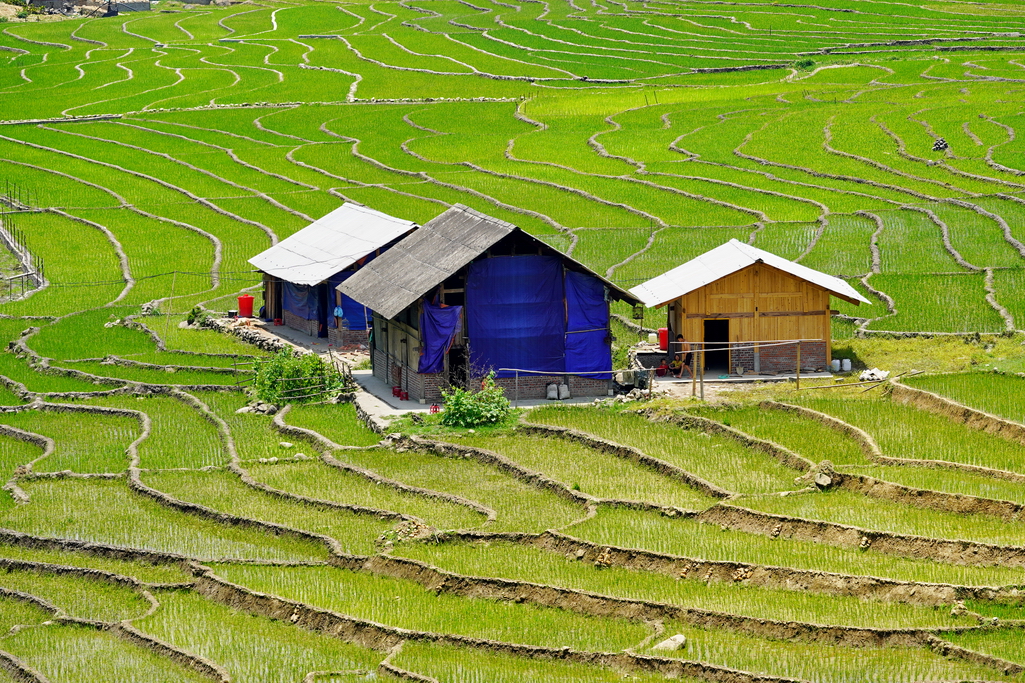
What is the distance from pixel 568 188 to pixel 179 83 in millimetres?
47787

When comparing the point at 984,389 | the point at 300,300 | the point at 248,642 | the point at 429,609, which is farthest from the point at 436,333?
the point at 248,642

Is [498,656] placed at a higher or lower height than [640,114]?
lower

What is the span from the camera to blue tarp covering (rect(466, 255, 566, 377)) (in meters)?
46.8

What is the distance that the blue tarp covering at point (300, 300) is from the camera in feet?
185

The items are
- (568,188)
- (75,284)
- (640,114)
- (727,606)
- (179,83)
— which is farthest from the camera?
(179,83)

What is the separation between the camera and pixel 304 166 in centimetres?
8812

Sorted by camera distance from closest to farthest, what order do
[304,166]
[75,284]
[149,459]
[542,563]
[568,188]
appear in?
[542,563], [149,459], [75,284], [568,188], [304,166]

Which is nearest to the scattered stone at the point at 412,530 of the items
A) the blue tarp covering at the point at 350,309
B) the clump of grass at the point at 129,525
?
the clump of grass at the point at 129,525

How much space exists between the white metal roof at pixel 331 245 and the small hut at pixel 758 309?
10.8 m

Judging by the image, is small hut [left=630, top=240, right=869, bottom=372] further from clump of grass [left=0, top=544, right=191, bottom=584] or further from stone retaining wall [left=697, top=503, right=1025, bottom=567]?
clump of grass [left=0, top=544, right=191, bottom=584]

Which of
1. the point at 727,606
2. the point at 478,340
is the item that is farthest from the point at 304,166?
the point at 727,606

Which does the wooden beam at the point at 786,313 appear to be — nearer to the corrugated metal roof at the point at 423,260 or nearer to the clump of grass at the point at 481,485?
the corrugated metal roof at the point at 423,260

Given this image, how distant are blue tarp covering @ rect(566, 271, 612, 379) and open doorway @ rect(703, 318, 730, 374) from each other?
3075mm

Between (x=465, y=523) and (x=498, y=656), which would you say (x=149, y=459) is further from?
(x=498, y=656)
